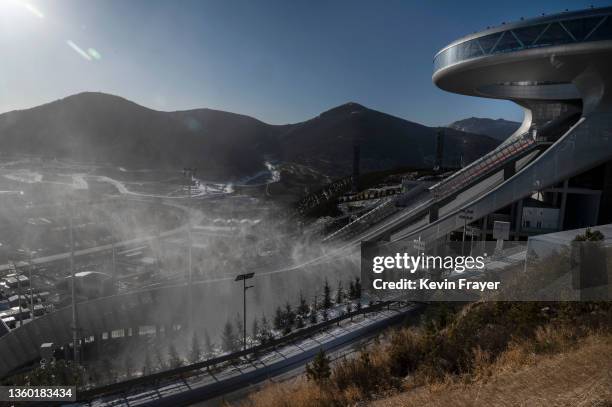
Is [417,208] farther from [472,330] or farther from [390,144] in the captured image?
[390,144]

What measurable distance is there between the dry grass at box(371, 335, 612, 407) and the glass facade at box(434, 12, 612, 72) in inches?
672

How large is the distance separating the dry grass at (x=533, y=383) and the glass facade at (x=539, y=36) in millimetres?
17071

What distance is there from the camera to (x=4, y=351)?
A: 13359 millimetres

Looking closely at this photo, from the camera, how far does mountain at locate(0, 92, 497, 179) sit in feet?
325

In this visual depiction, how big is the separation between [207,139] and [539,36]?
370ft

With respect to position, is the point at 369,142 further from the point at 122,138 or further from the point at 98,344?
the point at 98,344

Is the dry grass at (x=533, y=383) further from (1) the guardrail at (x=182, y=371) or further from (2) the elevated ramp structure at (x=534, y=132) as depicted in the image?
(2) the elevated ramp structure at (x=534, y=132)

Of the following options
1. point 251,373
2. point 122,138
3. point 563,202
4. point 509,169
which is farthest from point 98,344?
point 122,138

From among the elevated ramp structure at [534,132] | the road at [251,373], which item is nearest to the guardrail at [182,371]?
the road at [251,373]

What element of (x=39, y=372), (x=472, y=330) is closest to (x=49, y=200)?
(x=39, y=372)

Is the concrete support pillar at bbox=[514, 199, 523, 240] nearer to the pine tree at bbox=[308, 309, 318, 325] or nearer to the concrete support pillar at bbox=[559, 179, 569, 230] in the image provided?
the concrete support pillar at bbox=[559, 179, 569, 230]

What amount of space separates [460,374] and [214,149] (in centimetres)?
11423

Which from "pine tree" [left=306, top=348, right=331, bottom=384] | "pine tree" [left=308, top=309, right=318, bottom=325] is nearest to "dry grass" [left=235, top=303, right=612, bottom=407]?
"pine tree" [left=306, top=348, right=331, bottom=384]

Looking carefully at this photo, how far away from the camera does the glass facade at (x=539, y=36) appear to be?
16.7 meters
